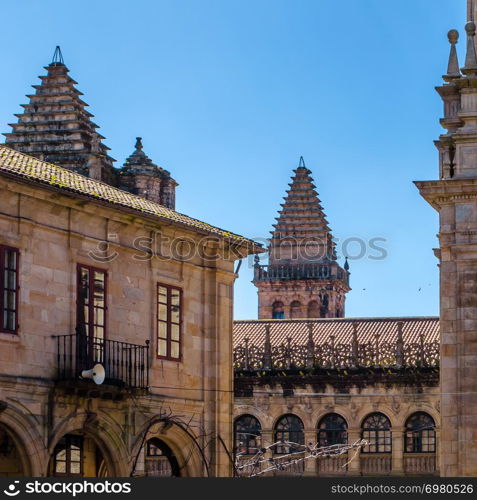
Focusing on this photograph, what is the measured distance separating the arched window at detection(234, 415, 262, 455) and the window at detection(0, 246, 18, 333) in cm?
3184

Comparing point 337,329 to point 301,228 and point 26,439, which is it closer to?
point 26,439

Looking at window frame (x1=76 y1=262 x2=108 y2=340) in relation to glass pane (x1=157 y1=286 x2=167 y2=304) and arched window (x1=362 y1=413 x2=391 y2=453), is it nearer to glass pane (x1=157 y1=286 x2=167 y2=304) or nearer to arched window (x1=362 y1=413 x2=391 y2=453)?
glass pane (x1=157 y1=286 x2=167 y2=304)

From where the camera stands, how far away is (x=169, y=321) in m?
40.9

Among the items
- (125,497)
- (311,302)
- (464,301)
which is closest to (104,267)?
(464,301)

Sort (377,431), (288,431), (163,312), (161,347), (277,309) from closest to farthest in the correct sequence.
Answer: (161,347)
(163,312)
(377,431)
(288,431)
(277,309)

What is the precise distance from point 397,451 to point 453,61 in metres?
25.9

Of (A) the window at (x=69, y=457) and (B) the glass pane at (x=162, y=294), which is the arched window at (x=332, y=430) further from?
(A) the window at (x=69, y=457)

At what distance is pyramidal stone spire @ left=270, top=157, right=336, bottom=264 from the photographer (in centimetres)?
12125

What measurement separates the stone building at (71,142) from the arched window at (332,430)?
39.1 feet

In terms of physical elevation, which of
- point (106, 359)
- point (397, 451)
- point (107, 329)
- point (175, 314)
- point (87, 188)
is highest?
point (87, 188)

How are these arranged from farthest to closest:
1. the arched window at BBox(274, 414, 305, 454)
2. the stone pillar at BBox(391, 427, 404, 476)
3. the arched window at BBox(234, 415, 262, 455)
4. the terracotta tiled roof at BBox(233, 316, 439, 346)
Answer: the terracotta tiled roof at BBox(233, 316, 439, 346), the arched window at BBox(274, 414, 305, 454), the arched window at BBox(234, 415, 262, 455), the stone pillar at BBox(391, 427, 404, 476)

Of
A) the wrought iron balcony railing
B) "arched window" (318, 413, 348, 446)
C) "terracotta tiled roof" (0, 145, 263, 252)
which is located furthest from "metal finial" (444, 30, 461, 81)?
the wrought iron balcony railing

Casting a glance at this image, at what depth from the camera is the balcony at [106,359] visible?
37.1 metres

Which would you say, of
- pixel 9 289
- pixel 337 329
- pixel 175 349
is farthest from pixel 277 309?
pixel 9 289
